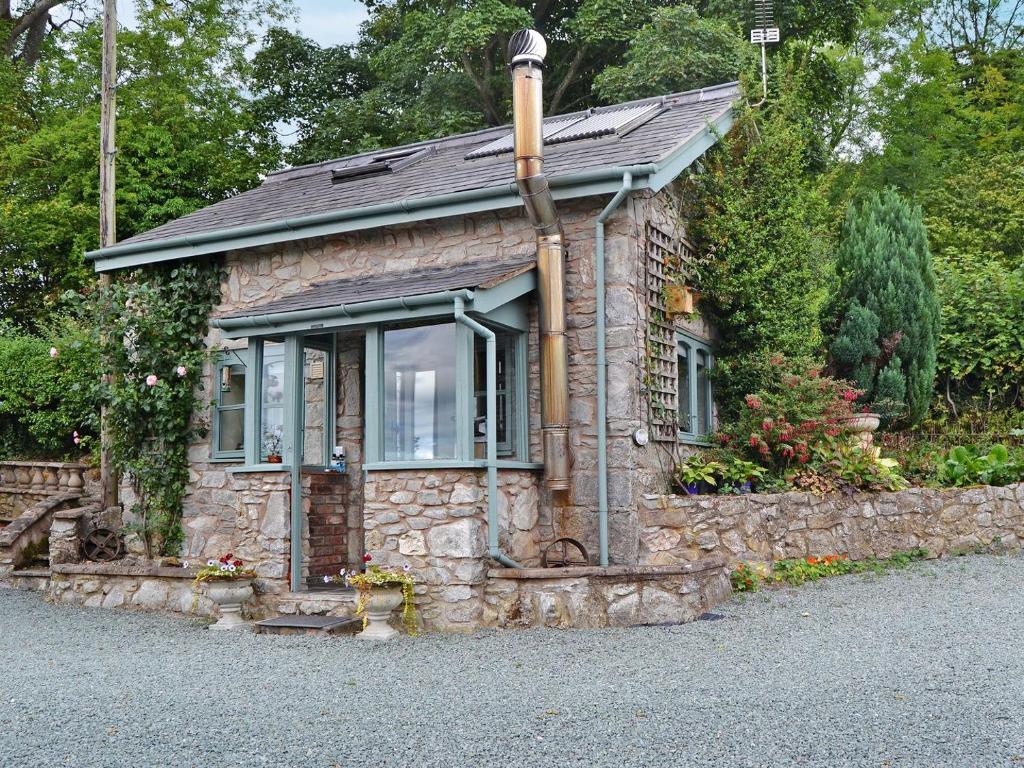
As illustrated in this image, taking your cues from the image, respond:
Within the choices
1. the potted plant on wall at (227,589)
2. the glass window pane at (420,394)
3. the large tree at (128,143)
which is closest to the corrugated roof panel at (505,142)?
the glass window pane at (420,394)

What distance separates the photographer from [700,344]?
10359 mm

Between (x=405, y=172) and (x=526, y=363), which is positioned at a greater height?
(x=405, y=172)

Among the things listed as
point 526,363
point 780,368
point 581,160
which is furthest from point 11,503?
point 780,368

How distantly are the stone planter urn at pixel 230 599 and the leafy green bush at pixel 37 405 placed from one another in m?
6.23

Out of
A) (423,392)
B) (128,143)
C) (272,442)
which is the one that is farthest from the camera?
(128,143)

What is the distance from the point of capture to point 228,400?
1059 centimetres

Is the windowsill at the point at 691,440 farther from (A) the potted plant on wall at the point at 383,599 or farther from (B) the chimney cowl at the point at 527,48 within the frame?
(B) the chimney cowl at the point at 527,48

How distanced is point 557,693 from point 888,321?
846 cm

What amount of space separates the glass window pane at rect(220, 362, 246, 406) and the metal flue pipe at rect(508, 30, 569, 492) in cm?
378

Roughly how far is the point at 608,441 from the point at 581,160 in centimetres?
268

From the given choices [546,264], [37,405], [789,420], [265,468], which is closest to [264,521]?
[265,468]

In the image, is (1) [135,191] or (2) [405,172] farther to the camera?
(1) [135,191]

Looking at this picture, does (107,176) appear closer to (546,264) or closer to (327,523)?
(327,523)

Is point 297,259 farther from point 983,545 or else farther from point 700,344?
point 983,545
